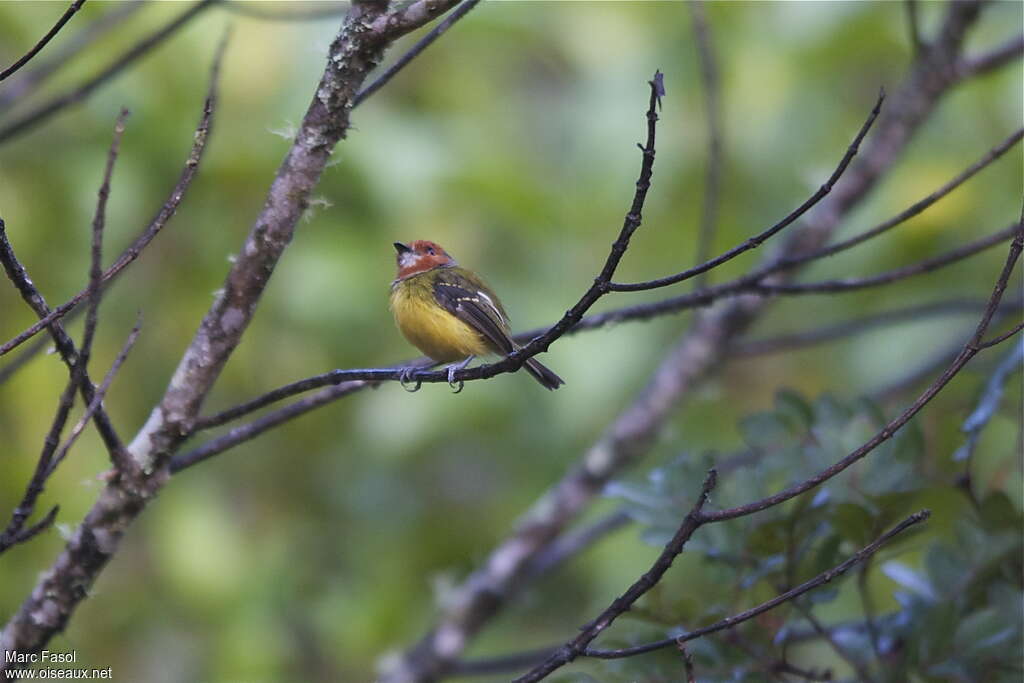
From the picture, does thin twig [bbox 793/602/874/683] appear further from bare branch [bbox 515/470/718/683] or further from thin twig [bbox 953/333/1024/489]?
bare branch [bbox 515/470/718/683]

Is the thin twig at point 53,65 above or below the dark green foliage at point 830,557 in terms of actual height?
above

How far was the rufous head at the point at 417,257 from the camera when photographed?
11.9 feet

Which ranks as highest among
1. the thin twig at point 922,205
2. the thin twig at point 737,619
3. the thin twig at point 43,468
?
the thin twig at point 922,205

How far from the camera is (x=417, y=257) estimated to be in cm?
364

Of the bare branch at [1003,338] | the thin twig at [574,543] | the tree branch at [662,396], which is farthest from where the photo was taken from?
the thin twig at [574,543]

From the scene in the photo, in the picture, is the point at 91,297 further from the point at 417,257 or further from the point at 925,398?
the point at 417,257

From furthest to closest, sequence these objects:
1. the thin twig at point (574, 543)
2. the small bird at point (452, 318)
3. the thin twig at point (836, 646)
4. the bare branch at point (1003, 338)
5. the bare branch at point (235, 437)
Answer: the thin twig at point (574, 543) < the small bird at point (452, 318) < the thin twig at point (836, 646) < the bare branch at point (235, 437) < the bare branch at point (1003, 338)

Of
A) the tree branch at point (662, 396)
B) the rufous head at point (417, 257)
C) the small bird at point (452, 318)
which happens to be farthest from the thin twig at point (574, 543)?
the rufous head at point (417, 257)

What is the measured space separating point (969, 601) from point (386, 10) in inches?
73.2

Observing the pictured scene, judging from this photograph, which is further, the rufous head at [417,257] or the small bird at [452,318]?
the rufous head at [417,257]

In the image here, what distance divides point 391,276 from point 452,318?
2.68 feet

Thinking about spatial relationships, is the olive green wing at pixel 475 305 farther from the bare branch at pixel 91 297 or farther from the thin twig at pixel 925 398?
the thin twig at pixel 925 398

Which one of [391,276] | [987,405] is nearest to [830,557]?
[987,405]

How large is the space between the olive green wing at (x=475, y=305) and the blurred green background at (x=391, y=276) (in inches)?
16.9
